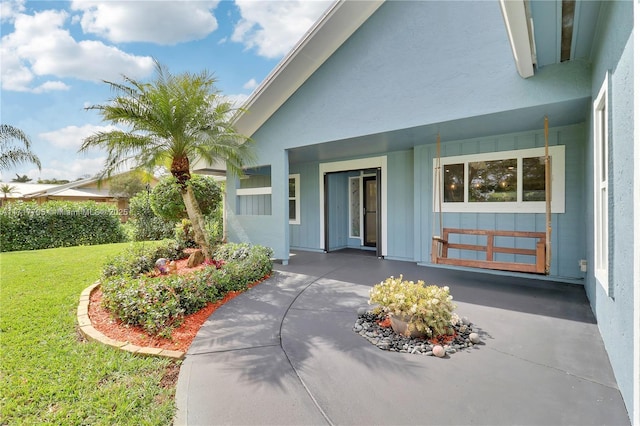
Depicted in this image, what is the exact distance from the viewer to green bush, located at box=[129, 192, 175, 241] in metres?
13.3

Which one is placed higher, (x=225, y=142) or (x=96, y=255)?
(x=225, y=142)

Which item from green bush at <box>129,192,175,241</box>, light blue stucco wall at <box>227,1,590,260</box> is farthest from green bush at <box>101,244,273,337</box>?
green bush at <box>129,192,175,241</box>

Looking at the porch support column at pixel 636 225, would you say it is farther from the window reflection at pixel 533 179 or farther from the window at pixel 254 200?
the window at pixel 254 200

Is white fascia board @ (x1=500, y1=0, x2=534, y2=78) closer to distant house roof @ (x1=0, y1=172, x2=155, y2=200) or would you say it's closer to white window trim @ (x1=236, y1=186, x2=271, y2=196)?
white window trim @ (x1=236, y1=186, x2=271, y2=196)

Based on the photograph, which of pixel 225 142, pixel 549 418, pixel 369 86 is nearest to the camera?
pixel 549 418

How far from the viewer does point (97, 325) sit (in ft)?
13.4

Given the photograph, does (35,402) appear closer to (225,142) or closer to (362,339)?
(362,339)

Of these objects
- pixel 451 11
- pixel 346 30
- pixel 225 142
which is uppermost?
pixel 346 30

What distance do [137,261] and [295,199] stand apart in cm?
533

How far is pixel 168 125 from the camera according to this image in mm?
6129

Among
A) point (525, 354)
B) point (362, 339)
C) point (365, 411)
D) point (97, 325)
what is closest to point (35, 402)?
point (97, 325)

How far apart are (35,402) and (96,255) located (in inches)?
336

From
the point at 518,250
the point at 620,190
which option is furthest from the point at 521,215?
the point at 620,190

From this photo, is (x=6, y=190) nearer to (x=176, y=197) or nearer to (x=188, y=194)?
(x=176, y=197)
